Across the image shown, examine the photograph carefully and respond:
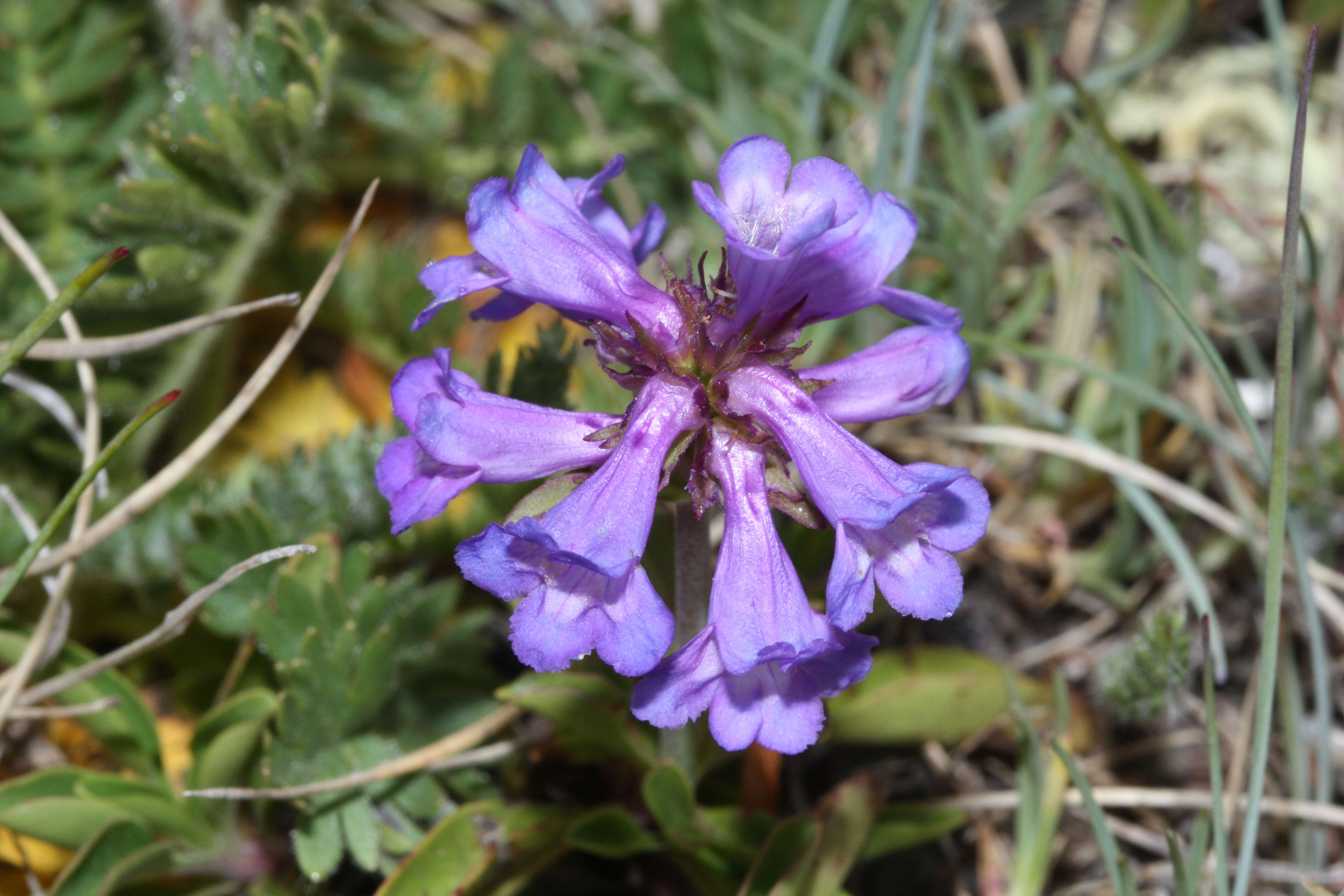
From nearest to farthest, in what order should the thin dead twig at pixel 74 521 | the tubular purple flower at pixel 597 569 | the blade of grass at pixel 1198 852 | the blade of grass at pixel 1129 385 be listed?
the tubular purple flower at pixel 597 569 < the blade of grass at pixel 1198 852 < the thin dead twig at pixel 74 521 < the blade of grass at pixel 1129 385

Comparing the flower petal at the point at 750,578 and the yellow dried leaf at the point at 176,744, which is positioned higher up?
the flower petal at the point at 750,578

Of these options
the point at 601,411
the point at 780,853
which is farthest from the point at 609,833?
the point at 601,411

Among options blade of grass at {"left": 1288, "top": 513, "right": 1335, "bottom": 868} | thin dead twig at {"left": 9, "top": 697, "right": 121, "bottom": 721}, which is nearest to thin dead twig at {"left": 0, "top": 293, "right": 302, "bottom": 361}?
thin dead twig at {"left": 9, "top": 697, "right": 121, "bottom": 721}

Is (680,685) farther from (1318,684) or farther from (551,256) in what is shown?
A: (1318,684)

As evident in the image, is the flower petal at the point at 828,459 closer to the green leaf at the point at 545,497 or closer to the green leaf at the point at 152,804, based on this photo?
the green leaf at the point at 545,497

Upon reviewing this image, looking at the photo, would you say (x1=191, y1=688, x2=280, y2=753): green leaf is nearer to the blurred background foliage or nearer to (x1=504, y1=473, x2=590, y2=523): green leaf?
the blurred background foliage

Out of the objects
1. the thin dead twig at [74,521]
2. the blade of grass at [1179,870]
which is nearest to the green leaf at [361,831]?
the thin dead twig at [74,521]

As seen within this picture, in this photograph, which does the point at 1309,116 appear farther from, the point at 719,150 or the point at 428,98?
the point at 428,98
